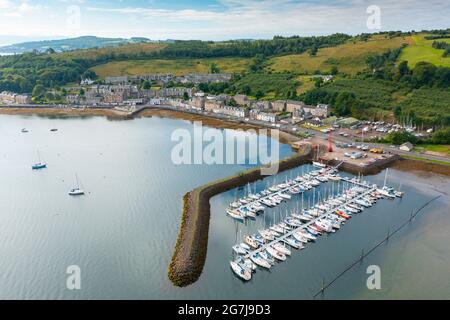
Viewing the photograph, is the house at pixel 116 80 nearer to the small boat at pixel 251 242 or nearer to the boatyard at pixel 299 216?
the boatyard at pixel 299 216

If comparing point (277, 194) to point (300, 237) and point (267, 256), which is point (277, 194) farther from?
point (267, 256)

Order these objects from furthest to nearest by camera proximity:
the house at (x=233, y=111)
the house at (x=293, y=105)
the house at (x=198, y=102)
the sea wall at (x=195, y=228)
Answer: the house at (x=198, y=102) < the house at (x=233, y=111) < the house at (x=293, y=105) < the sea wall at (x=195, y=228)

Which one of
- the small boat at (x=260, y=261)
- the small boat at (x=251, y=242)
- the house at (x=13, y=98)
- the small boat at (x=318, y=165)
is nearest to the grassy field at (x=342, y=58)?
the small boat at (x=318, y=165)

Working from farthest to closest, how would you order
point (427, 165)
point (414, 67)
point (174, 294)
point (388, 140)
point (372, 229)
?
1. point (414, 67)
2. point (388, 140)
3. point (427, 165)
4. point (372, 229)
5. point (174, 294)

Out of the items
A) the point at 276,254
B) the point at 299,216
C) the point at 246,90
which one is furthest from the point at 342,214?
the point at 246,90

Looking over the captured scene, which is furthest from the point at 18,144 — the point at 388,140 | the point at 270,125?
the point at 388,140

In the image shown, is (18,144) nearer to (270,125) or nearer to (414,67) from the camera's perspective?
(270,125)

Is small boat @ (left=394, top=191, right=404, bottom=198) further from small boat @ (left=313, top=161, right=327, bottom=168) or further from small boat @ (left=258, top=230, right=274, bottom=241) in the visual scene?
small boat @ (left=258, top=230, right=274, bottom=241)
